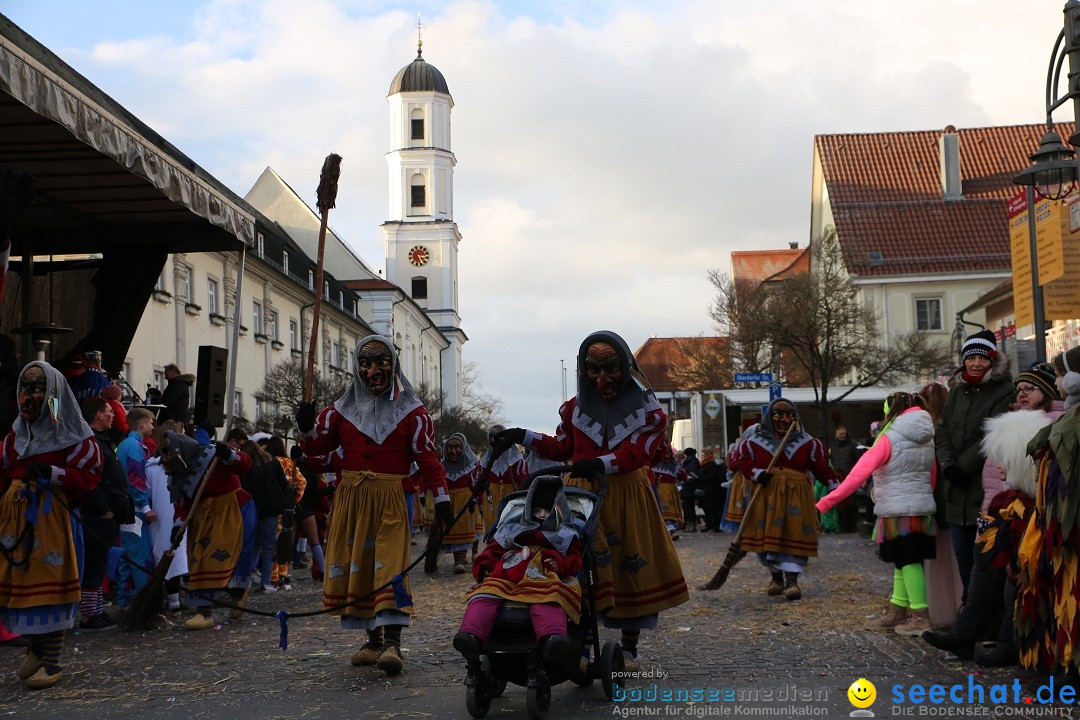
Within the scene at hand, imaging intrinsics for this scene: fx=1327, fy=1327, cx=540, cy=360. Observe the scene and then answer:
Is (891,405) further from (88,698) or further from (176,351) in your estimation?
(176,351)

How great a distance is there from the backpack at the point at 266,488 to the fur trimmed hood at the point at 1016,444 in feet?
27.1

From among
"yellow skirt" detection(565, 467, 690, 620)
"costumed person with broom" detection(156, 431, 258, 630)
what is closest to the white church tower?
"costumed person with broom" detection(156, 431, 258, 630)

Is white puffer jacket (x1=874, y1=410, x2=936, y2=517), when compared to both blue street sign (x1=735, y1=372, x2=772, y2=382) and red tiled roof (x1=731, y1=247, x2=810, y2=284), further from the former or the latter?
red tiled roof (x1=731, y1=247, x2=810, y2=284)

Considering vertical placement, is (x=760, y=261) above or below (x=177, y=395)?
above

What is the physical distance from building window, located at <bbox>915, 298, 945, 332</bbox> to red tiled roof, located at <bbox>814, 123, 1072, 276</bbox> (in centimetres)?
122

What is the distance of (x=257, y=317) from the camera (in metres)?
46.8

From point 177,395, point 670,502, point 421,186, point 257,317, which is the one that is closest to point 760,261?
point 421,186

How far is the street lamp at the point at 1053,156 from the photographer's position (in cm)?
1070

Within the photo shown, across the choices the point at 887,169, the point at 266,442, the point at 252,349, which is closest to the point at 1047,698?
the point at 266,442

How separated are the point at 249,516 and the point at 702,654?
20.6 feet

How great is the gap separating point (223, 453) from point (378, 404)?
9.51 ft

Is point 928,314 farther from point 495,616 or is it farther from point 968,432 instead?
point 495,616

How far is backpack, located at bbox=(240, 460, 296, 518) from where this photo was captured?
542 inches

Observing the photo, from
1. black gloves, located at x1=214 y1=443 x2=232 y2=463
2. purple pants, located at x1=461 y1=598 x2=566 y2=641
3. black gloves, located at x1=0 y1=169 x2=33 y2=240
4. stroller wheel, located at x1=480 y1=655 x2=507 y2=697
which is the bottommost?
stroller wheel, located at x1=480 y1=655 x2=507 y2=697
